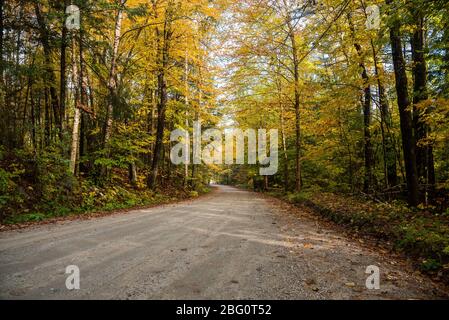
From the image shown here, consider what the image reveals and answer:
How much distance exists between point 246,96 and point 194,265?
13525 millimetres

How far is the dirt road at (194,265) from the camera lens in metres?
2.89

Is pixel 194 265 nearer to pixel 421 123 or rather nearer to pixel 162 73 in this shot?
pixel 421 123

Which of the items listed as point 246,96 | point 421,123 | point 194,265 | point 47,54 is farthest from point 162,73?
point 194,265

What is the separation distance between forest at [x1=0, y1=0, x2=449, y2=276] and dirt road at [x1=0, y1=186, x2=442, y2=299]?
1257mm

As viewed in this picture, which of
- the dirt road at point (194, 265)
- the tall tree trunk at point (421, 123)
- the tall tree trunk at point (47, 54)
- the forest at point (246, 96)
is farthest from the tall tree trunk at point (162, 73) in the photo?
the tall tree trunk at point (421, 123)

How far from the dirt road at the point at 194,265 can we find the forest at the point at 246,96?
1.26 m

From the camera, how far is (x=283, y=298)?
9.18 ft

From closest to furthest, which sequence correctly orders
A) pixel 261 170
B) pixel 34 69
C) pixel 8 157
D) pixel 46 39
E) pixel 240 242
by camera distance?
pixel 240 242 < pixel 8 157 < pixel 34 69 < pixel 46 39 < pixel 261 170

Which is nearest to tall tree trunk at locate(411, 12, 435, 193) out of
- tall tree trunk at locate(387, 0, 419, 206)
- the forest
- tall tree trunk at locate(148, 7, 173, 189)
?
the forest

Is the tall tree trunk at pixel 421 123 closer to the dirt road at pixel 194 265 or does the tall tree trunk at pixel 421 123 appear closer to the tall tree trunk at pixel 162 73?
the dirt road at pixel 194 265

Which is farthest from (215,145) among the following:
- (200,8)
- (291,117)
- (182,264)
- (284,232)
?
(182,264)

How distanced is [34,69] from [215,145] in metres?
20.7
